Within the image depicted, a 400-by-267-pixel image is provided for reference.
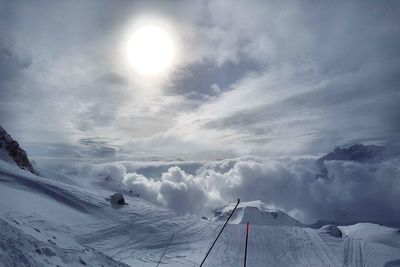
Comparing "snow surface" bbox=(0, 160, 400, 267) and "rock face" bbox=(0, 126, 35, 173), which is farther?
"rock face" bbox=(0, 126, 35, 173)

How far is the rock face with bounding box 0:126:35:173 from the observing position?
348ft

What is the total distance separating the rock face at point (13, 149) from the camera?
10619 cm

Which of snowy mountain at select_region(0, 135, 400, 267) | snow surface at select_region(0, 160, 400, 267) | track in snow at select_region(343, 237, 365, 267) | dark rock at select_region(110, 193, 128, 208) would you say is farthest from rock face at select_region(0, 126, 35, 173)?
track in snow at select_region(343, 237, 365, 267)

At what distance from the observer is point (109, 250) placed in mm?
52469

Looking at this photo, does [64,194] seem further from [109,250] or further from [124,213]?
[109,250]

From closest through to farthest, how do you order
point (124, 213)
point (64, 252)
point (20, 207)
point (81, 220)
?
point (64, 252)
point (20, 207)
point (81, 220)
point (124, 213)

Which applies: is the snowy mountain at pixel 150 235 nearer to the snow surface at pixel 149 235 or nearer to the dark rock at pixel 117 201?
the snow surface at pixel 149 235

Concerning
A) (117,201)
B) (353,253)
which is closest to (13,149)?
(117,201)

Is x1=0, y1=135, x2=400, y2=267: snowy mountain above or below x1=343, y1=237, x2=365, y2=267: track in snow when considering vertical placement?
above

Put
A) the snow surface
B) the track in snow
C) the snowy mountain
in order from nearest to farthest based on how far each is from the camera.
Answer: the snow surface
the snowy mountain
the track in snow

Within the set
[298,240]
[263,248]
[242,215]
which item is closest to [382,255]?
[298,240]

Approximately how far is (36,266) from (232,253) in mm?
49688

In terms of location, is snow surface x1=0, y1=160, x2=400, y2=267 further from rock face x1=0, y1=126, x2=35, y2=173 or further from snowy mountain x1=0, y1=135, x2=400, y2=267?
rock face x1=0, y1=126, x2=35, y2=173

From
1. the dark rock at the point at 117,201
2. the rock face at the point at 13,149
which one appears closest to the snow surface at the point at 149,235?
the dark rock at the point at 117,201
